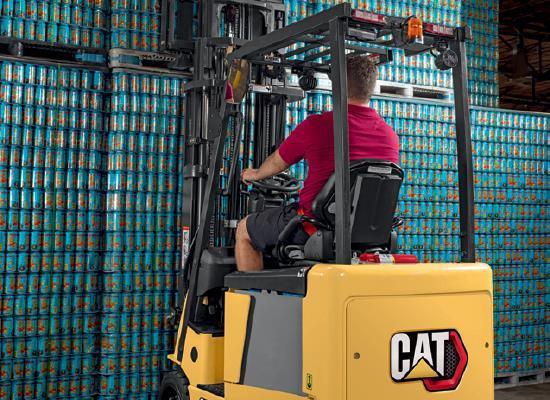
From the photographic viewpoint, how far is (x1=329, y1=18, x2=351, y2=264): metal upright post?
135 inches

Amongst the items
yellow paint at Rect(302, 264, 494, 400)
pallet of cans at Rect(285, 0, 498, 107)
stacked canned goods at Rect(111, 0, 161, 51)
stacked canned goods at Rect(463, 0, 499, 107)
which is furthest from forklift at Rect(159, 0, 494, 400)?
stacked canned goods at Rect(463, 0, 499, 107)

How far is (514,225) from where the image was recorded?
27.0ft

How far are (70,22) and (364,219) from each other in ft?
12.2

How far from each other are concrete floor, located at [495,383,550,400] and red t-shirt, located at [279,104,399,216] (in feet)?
15.2

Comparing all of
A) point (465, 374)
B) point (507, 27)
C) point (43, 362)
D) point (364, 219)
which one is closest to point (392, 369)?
point (465, 374)

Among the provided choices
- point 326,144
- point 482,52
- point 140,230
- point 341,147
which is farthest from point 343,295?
point 482,52

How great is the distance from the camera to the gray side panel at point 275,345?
3752 millimetres

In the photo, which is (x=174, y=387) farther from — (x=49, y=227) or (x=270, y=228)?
(x=49, y=227)

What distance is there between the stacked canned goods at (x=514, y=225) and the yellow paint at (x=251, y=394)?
15.0ft

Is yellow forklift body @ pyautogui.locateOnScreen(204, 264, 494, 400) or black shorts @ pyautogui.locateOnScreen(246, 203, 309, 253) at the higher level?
black shorts @ pyautogui.locateOnScreen(246, 203, 309, 253)

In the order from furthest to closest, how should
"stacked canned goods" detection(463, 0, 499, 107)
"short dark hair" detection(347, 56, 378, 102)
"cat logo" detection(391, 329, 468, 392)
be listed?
1. "stacked canned goods" detection(463, 0, 499, 107)
2. "short dark hair" detection(347, 56, 378, 102)
3. "cat logo" detection(391, 329, 468, 392)

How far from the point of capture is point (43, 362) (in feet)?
19.7

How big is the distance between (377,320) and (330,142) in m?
1.04

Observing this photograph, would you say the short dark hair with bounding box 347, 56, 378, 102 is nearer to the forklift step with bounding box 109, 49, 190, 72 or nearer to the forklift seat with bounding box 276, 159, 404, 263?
the forklift seat with bounding box 276, 159, 404, 263
